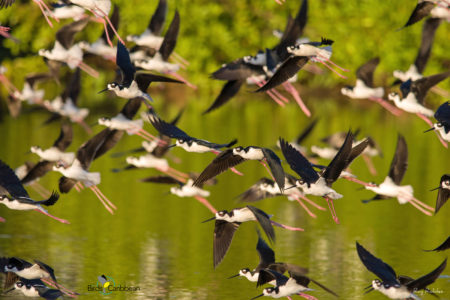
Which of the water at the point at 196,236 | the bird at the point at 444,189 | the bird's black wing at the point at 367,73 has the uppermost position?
the bird's black wing at the point at 367,73

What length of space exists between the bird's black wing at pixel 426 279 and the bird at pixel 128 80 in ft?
9.26

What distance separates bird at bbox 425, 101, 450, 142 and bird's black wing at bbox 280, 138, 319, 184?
1309 millimetres

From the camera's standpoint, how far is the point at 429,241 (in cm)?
1416

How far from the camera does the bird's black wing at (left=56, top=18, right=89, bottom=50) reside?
12758mm

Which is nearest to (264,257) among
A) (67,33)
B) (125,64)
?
(125,64)

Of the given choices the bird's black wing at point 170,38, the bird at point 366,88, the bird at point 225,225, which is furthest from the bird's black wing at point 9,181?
the bird at point 366,88

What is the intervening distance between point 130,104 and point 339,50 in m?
25.4

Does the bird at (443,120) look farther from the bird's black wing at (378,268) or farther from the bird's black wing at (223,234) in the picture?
the bird's black wing at (223,234)

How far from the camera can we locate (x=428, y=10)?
447 inches

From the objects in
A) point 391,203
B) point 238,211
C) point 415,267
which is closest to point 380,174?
point 391,203

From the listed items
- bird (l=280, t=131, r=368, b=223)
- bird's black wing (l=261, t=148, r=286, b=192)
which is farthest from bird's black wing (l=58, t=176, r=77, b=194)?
bird's black wing (l=261, t=148, r=286, b=192)

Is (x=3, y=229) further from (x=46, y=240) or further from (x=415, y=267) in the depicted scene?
Result: (x=415, y=267)

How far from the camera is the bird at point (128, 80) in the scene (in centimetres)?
981

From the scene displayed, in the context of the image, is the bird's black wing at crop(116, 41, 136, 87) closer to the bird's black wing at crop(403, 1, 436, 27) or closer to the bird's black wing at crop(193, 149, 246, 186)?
the bird's black wing at crop(193, 149, 246, 186)
